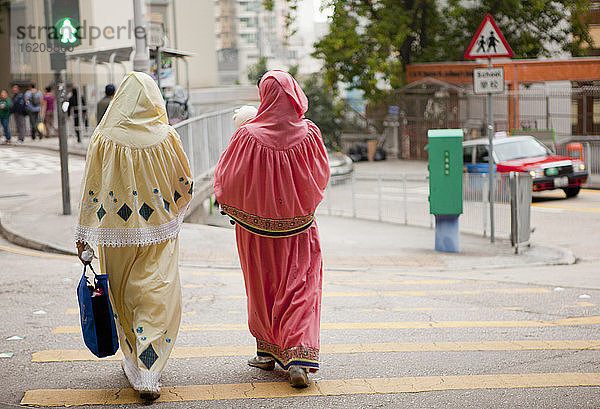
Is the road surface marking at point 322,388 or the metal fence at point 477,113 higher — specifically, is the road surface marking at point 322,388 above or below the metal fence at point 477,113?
below

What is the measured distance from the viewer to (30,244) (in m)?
11.5

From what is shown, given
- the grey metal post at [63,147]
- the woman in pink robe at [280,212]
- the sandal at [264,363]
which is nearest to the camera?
the woman in pink robe at [280,212]

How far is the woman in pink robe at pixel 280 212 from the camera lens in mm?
5215

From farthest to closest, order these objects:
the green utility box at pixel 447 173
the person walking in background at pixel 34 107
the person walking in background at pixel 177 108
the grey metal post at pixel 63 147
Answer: the person walking in background at pixel 34 107
the person walking in background at pixel 177 108
the grey metal post at pixel 63 147
the green utility box at pixel 447 173

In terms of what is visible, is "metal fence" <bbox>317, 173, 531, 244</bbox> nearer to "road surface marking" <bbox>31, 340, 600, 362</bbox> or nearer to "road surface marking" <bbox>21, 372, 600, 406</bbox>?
"road surface marking" <bbox>31, 340, 600, 362</bbox>

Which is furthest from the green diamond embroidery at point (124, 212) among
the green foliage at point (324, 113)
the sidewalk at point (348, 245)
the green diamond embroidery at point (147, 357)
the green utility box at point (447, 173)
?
the green foliage at point (324, 113)

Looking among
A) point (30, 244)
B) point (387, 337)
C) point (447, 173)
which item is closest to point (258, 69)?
point (447, 173)

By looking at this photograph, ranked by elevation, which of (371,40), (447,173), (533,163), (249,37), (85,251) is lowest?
(533,163)

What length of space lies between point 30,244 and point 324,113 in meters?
28.9

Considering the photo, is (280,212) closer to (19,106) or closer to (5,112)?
(19,106)

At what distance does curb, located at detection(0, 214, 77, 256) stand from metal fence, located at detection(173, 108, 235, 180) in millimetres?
3183

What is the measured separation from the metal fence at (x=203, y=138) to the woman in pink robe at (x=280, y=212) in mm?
8696

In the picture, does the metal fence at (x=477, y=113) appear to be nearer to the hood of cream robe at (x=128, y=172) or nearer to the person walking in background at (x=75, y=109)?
the person walking in background at (x=75, y=109)

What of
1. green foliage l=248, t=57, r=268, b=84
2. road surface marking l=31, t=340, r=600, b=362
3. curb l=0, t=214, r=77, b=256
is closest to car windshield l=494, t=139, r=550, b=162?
curb l=0, t=214, r=77, b=256
